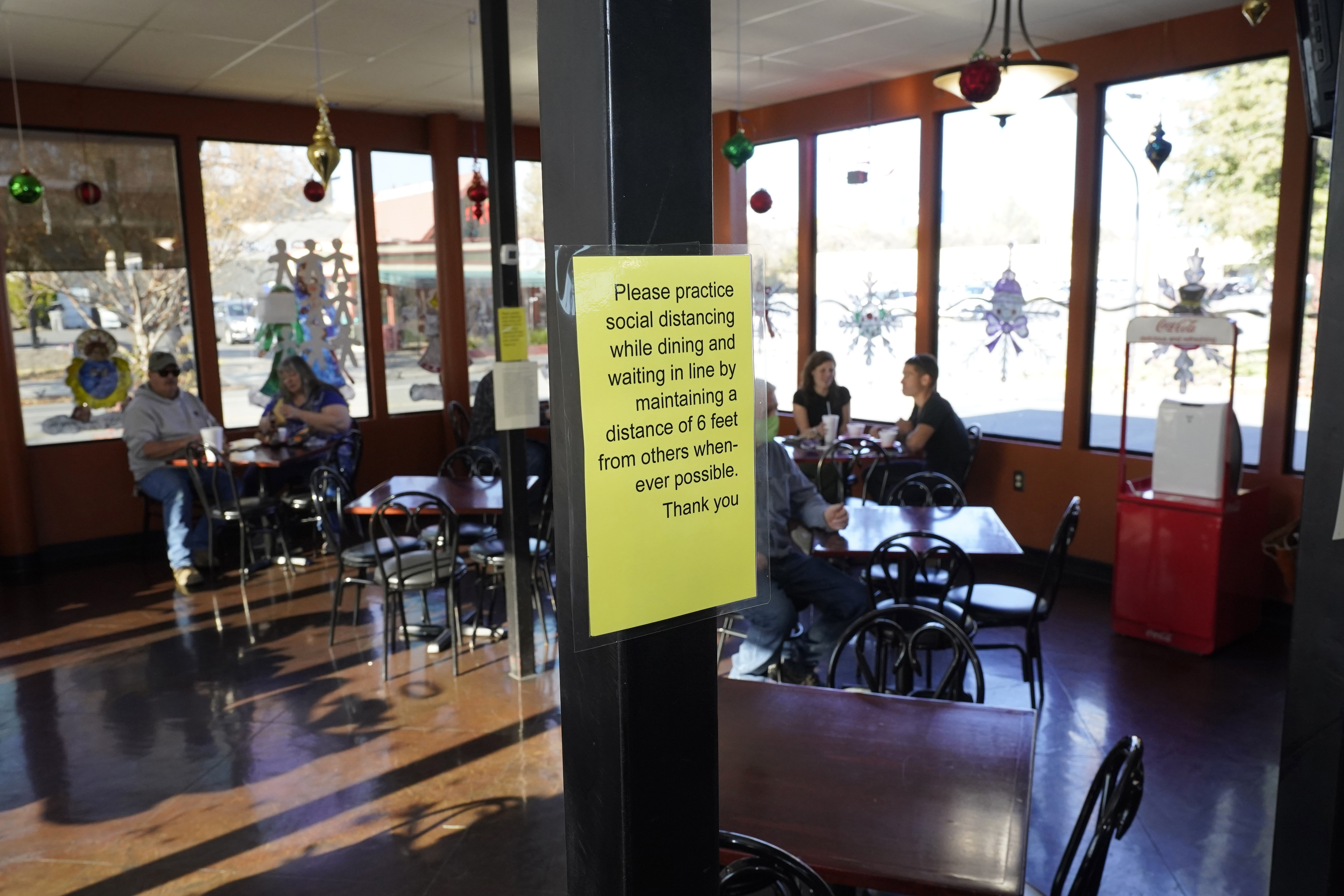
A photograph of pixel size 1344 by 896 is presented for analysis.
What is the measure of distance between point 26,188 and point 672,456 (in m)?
5.56

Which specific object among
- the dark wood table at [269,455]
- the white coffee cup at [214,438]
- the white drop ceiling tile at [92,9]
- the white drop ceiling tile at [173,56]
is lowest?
the dark wood table at [269,455]

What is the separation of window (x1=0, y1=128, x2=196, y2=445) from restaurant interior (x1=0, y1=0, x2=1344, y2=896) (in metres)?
0.03

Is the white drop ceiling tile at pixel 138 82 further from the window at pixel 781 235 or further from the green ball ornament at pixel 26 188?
the window at pixel 781 235

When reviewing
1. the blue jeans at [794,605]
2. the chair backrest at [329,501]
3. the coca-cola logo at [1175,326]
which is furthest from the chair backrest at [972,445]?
the chair backrest at [329,501]

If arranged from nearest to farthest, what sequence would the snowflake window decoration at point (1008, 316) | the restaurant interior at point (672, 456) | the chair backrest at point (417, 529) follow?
the restaurant interior at point (672, 456), the chair backrest at point (417, 529), the snowflake window decoration at point (1008, 316)

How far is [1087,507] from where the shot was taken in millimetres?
5496

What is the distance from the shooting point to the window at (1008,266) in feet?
18.5

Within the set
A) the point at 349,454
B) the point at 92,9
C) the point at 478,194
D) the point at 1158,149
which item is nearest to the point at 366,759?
the point at 349,454

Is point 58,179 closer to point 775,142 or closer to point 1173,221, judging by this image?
point 775,142

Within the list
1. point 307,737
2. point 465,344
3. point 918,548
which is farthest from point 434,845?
point 465,344

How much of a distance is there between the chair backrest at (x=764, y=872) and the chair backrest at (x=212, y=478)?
4687 millimetres

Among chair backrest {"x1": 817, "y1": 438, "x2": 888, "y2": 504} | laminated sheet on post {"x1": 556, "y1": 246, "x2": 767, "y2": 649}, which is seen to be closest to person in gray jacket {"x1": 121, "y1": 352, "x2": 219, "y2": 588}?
chair backrest {"x1": 817, "y1": 438, "x2": 888, "y2": 504}

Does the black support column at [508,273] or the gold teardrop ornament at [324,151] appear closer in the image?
the black support column at [508,273]

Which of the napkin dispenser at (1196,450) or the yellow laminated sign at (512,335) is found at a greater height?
the yellow laminated sign at (512,335)
